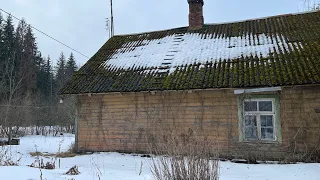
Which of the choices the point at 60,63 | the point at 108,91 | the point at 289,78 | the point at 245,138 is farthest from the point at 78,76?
the point at 60,63

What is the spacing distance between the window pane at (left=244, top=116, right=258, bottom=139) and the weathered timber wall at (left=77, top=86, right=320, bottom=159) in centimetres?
30

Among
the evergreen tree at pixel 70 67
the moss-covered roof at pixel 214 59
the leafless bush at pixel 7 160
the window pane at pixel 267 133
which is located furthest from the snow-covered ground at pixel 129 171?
the evergreen tree at pixel 70 67

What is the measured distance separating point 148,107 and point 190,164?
647 cm

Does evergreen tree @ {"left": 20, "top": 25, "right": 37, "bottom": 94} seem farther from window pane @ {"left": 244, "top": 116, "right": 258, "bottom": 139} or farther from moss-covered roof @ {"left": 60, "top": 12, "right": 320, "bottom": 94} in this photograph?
window pane @ {"left": 244, "top": 116, "right": 258, "bottom": 139}

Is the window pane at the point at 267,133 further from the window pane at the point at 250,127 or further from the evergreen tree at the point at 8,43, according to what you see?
the evergreen tree at the point at 8,43

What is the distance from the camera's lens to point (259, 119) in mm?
9125

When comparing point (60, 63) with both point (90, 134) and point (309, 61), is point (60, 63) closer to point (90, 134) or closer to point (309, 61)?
point (90, 134)

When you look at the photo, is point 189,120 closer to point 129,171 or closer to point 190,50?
point 190,50

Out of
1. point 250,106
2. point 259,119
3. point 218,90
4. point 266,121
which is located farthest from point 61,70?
point 266,121

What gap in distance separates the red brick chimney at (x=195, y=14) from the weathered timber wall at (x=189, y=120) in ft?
16.5

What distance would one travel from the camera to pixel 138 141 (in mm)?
10641

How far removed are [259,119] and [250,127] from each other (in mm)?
400

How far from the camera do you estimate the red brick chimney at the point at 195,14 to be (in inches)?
539

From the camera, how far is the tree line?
22922 mm
